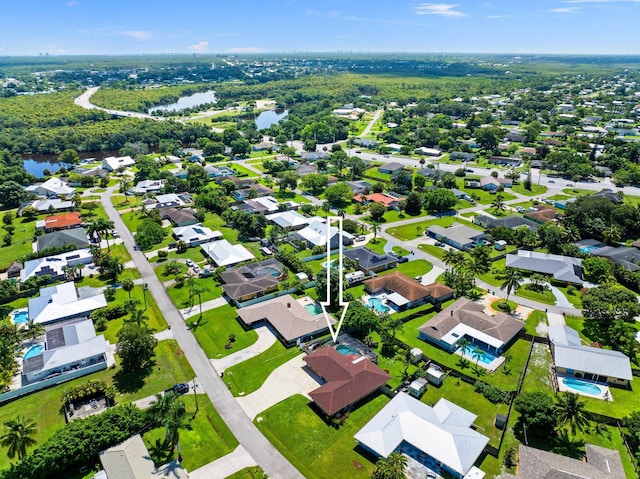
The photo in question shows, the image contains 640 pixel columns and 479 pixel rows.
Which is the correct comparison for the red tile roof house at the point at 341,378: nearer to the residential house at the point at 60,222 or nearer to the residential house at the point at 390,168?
the residential house at the point at 60,222

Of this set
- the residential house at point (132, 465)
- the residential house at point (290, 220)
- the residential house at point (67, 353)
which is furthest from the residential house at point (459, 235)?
the residential house at point (132, 465)

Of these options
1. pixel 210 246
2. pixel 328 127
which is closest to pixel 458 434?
pixel 210 246

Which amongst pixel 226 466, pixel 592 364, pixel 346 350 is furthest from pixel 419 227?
pixel 226 466

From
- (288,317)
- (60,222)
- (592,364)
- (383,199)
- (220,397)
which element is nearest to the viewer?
(220,397)

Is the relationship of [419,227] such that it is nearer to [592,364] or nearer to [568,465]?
[592,364]

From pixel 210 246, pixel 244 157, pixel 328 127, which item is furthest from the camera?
pixel 328 127

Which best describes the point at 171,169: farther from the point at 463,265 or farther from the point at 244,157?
the point at 463,265
